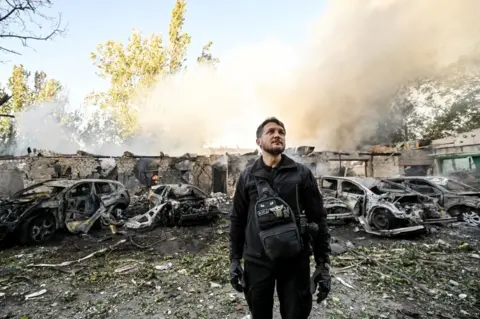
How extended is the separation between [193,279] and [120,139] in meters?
24.1

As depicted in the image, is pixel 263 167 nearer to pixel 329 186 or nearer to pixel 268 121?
pixel 268 121

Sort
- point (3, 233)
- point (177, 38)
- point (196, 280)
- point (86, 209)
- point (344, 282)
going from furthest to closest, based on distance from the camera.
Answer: point (177, 38), point (86, 209), point (3, 233), point (196, 280), point (344, 282)

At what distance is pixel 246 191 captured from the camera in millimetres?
1909

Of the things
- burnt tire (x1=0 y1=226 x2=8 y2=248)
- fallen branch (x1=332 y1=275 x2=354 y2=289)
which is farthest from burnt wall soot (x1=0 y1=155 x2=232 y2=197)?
fallen branch (x1=332 y1=275 x2=354 y2=289)

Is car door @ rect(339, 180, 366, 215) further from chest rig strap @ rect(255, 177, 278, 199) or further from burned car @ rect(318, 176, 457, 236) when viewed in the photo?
chest rig strap @ rect(255, 177, 278, 199)

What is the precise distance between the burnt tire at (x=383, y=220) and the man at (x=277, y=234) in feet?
17.5

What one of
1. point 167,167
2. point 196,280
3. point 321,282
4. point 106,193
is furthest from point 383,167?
point 321,282

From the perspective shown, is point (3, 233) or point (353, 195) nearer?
point (3, 233)

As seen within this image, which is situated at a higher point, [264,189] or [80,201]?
[264,189]

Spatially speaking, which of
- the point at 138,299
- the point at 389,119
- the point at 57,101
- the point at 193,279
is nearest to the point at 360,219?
the point at 193,279

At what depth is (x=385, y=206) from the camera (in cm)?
640

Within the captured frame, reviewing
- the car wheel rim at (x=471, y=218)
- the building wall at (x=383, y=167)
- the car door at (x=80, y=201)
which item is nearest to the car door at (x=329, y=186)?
the car wheel rim at (x=471, y=218)

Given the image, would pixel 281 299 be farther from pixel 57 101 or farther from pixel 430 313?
pixel 57 101

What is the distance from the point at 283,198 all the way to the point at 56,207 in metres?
6.52
